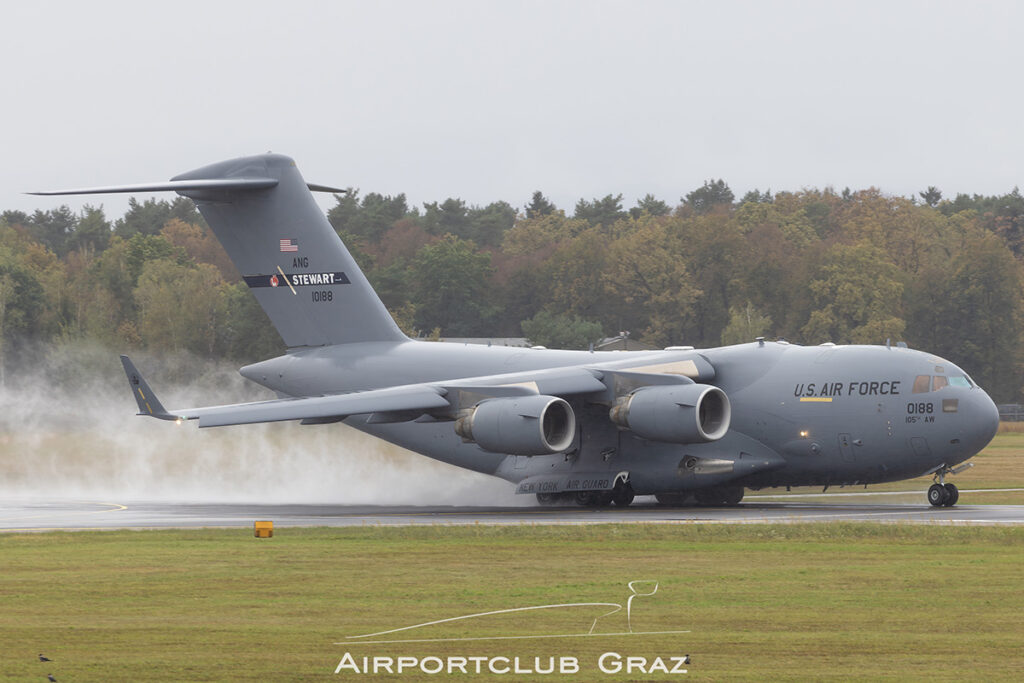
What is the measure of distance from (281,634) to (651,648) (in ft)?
9.71

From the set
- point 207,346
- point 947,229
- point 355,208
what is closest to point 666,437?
point 207,346

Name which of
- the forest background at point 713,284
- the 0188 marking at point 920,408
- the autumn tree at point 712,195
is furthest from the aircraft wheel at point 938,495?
the autumn tree at point 712,195

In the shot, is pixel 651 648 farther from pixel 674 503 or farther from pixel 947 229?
pixel 947 229

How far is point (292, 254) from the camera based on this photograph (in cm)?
3238

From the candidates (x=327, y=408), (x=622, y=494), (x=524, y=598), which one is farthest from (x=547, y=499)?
(x=524, y=598)

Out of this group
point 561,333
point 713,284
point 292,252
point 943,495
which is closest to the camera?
point 943,495

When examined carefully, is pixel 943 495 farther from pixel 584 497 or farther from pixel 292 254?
pixel 292 254

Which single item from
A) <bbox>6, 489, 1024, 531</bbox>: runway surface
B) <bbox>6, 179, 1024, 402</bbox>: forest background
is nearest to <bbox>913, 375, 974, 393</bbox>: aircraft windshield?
<bbox>6, 489, 1024, 531</bbox>: runway surface

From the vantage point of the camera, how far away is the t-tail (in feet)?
105

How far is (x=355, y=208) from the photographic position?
4857 inches

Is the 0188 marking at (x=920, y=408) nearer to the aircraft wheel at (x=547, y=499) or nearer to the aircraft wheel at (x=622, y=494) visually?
the aircraft wheel at (x=622, y=494)

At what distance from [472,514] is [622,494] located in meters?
2.83

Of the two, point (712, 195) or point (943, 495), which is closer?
point (943, 495)

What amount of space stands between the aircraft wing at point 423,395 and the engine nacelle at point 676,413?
0.64 meters
